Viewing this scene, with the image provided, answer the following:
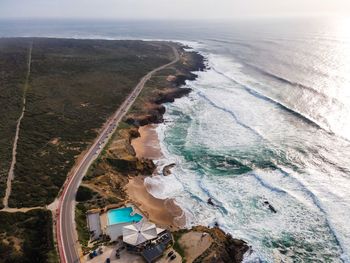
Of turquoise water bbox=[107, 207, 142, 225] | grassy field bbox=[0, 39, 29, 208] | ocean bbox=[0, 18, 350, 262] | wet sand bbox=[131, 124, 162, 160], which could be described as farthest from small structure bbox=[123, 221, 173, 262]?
wet sand bbox=[131, 124, 162, 160]

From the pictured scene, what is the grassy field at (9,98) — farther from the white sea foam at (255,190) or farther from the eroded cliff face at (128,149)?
→ the white sea foam at (255,190)

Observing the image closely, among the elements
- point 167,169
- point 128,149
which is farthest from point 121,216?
point 128,149

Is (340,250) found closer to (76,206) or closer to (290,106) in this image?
(76,206)

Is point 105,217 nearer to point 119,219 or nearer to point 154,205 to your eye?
point 119,219

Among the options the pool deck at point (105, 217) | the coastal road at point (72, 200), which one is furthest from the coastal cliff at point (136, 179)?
the coastal road at point (72, 200)

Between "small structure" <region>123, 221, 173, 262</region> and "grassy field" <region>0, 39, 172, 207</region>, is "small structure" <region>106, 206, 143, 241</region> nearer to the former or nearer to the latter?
"small structure" <region>123, 221, 173, 262</region>

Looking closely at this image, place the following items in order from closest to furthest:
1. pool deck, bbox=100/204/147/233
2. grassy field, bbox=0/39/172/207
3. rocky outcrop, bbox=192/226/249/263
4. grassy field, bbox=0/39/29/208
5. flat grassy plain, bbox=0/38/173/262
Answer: rocky outcrop, bbox=192/226/249/263, flat grassy plain, bbox=0/38/173/262, pool deck, bbox=100/204/147/233, grassy field, bbox=0/39/172/207, grassy field, bbox=0/39/29/208

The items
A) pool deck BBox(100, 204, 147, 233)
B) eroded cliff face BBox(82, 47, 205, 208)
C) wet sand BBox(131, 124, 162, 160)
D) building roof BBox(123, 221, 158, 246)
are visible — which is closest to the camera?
building roof BBox(123, 221, 158, 246)
